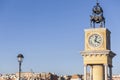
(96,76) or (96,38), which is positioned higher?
(96,38)

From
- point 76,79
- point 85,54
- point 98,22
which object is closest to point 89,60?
point 85,54

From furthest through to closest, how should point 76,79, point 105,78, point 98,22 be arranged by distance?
point 76,79
point 98,22
point 105,78

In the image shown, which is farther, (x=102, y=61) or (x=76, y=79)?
(x=76, y=79)

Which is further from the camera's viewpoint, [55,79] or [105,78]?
[55,79]

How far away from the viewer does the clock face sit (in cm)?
6688

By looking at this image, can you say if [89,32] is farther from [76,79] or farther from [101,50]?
[76,79]

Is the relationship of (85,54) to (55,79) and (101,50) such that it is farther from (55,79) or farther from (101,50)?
(55,79)

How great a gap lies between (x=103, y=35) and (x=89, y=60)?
12.8 feet

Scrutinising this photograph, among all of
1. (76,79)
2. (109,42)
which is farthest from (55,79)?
(109,42)

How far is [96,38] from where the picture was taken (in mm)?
67062

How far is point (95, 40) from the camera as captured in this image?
67.0 m

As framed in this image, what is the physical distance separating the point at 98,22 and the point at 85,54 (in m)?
5.55

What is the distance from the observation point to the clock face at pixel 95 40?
66875 mm

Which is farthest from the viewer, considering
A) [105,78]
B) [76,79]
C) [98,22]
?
[76,79]
